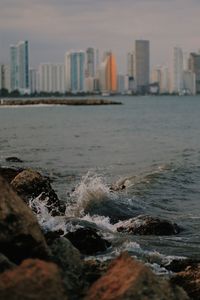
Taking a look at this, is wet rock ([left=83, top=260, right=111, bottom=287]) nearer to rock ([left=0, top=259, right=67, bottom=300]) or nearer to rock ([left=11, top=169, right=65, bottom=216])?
rock ([left=0, top=259, right=67, bottom=300])

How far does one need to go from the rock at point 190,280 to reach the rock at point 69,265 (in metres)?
1.71

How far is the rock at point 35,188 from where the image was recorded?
17875 mm

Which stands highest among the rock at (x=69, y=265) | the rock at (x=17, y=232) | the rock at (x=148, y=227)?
the rock at (x=17, y=232)

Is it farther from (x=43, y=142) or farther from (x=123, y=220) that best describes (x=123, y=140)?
(x=123, y=220)

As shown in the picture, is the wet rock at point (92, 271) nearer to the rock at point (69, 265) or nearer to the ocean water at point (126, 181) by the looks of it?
the rock at point (69, 265)

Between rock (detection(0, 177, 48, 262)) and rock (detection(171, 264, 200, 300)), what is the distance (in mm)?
2306

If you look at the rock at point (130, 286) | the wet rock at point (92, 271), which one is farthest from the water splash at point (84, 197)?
the rock at point (130, 286)

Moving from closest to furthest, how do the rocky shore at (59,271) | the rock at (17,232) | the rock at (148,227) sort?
1. the rocky shore at (59,271)
2. the rock at (17,232)
3. the rock at (148,227)

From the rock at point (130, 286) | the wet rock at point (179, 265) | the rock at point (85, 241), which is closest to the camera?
the rock at point (130, 286)

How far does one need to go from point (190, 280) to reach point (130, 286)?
2919 millimetres

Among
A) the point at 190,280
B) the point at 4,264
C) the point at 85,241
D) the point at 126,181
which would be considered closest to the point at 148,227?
the point at 85,241

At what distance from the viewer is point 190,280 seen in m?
9.54

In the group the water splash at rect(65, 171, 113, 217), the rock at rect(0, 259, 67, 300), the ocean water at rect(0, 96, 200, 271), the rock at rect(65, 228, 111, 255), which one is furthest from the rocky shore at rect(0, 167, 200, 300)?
the water splash at rect(65, 171, 113, 217)

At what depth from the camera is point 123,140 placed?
2191 inches
